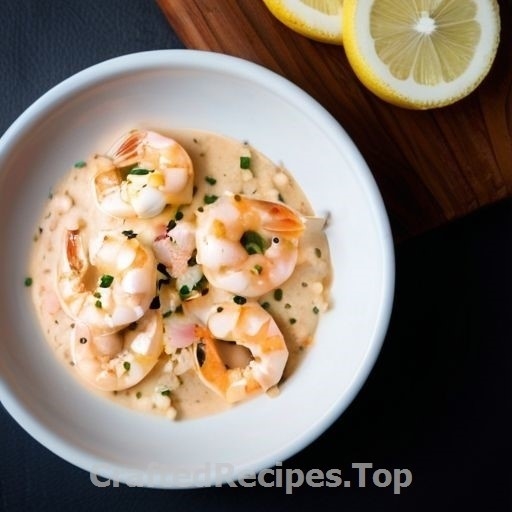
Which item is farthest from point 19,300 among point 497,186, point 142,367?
point 497,186

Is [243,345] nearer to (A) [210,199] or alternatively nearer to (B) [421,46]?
(A) [210,199]

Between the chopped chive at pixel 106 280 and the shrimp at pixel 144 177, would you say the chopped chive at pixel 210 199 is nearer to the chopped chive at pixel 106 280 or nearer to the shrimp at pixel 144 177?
the shrimp at pixel 144 177

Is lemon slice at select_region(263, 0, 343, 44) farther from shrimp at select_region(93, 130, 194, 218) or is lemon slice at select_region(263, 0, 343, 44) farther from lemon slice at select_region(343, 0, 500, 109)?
shrimp at select_region(93, 130, 194, 218)

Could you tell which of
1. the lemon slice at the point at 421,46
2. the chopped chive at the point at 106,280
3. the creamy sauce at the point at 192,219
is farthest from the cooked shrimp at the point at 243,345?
the lemon slice at the point at 421,46

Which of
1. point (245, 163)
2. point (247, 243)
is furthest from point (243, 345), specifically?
point (245, 163)

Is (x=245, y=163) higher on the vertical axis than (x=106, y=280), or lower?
higher

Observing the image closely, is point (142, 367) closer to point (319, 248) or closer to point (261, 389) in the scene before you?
point (261, 389)

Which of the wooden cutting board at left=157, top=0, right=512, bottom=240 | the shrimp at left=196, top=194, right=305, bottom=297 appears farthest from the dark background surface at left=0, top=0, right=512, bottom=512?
the shrimp at left=196, top=194, right=305, bottom=297
